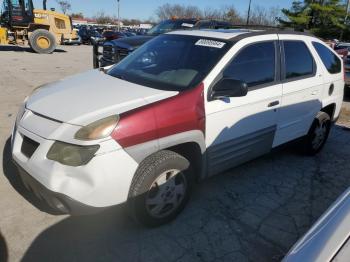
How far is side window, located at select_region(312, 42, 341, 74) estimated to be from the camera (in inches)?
179

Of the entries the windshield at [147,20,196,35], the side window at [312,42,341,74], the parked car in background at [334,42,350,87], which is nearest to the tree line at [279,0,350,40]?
the parked car in background at [334,42,350,87]

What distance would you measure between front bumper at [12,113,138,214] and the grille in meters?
0.06

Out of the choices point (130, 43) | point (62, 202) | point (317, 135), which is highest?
point (130, 43)

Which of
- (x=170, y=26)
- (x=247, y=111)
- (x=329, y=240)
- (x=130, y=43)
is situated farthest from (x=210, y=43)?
(x=170, y=26)

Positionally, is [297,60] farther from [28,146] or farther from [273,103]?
[28,146]

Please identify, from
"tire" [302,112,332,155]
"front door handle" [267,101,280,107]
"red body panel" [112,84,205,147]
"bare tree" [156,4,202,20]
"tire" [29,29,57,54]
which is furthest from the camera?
"bare tree" [156,4,202,20]

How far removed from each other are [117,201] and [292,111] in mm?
2487

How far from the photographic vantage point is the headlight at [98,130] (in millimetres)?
2482

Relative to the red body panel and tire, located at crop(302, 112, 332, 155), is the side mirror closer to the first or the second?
the red body panel

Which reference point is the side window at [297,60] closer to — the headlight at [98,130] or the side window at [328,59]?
the side window at [328,59]

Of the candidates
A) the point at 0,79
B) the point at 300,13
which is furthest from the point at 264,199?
the point at 300,13

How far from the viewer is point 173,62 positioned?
357 cm

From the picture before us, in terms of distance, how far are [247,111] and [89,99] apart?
61.5 inches

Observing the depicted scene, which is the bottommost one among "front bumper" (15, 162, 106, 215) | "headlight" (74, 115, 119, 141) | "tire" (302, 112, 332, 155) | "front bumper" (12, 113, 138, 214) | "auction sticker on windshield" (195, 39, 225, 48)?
"tire" (302, 112, 332, 155)
